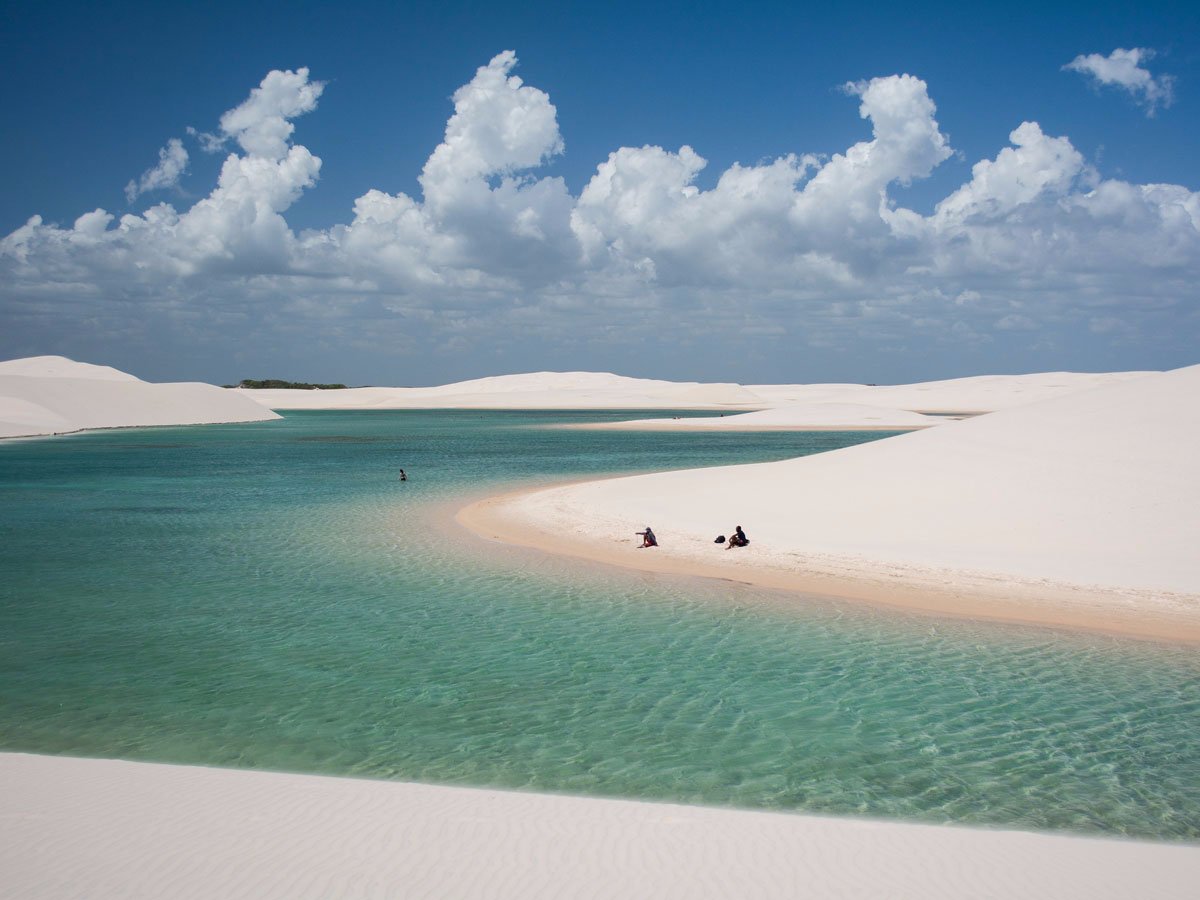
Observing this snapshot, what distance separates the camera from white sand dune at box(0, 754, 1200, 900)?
518cm

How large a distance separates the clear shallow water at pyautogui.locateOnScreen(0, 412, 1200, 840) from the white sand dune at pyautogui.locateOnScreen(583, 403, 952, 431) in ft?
190

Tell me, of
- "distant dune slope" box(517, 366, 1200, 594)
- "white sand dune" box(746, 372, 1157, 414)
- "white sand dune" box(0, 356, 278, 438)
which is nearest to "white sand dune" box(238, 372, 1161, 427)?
"white sand dune" box(746, 372, 1157, 414)

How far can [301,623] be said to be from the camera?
13031mm

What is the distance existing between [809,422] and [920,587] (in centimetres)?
6521

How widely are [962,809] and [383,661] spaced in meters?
6.86

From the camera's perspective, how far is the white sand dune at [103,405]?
69.9 m

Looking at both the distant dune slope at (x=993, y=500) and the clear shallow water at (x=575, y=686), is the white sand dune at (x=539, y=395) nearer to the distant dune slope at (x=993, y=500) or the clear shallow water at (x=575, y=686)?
the distant dune slope at (x=993, y=500)

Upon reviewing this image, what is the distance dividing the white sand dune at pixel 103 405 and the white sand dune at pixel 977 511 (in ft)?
193

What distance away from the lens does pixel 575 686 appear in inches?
397

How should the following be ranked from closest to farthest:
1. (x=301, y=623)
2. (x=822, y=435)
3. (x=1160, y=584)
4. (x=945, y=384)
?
(x=301, y=623) < (x=1160, y=584) < (x=822, y=435) < (x=945, y=384)

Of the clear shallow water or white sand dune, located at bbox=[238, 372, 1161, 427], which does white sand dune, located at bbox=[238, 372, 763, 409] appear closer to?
white sand dune, located at bbox=[238, 372, 1161, 427]

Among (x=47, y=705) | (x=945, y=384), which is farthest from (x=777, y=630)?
(x=945, y=384)

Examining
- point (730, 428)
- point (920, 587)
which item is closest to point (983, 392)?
point (730, 428)

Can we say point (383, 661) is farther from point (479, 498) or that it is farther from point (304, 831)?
point (479, 498)
